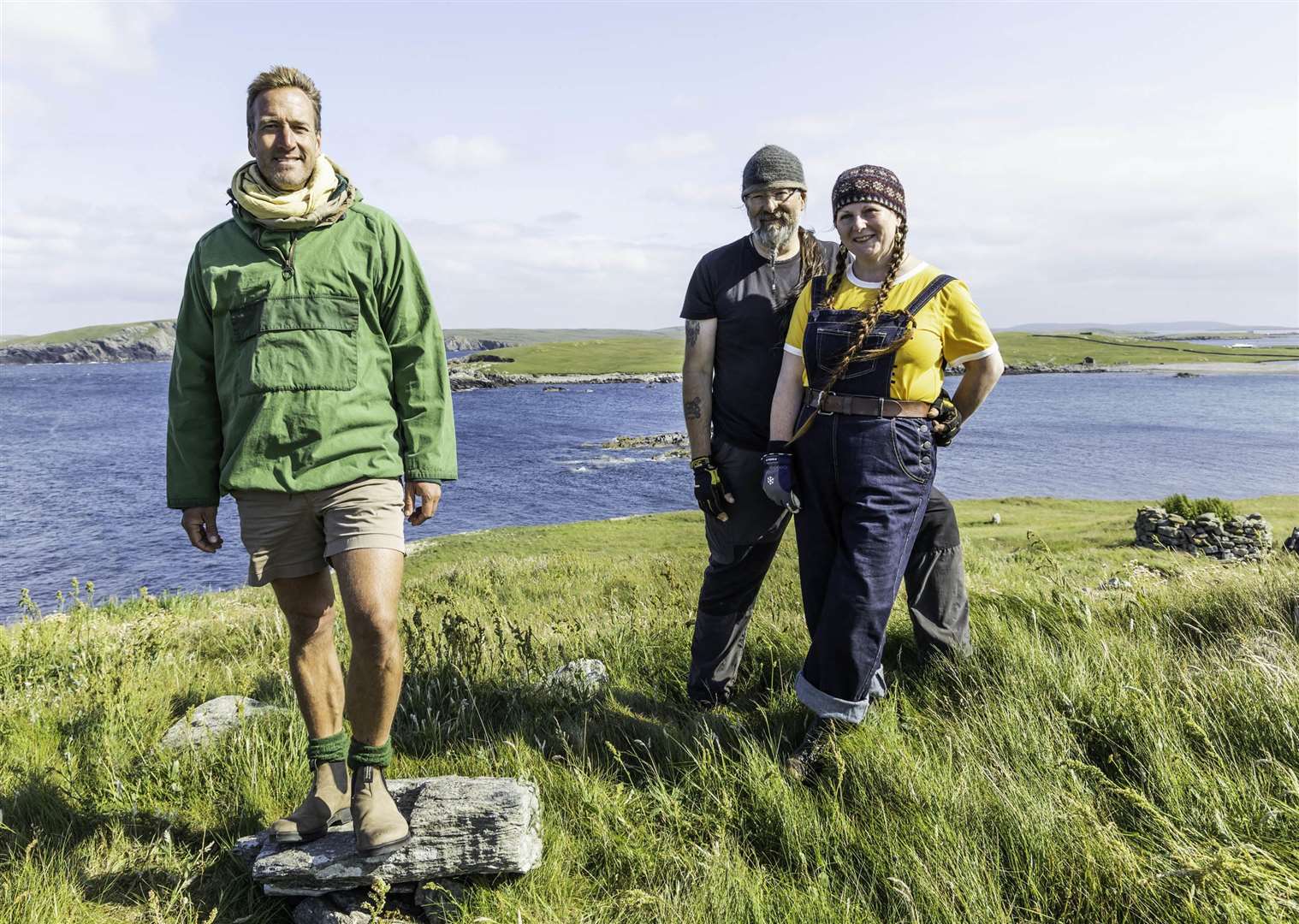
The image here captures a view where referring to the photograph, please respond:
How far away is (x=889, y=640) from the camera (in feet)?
14.5

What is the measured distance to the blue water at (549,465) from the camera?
2570cm

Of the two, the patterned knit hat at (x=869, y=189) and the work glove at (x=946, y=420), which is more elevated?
the patterned knit hat at (x=869, y=189)

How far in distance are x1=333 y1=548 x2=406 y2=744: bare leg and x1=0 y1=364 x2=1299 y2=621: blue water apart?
16924mm

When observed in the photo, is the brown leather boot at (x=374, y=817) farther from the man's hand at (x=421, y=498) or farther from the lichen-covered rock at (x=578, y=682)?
the lichen-covered rock at (x=578, y=682)

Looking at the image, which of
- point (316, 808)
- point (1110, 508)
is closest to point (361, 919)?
point (316, 808)

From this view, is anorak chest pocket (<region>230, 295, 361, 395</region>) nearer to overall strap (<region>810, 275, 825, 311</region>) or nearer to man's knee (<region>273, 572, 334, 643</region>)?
man's knee (<region>273, 572, 334, 643</region>)

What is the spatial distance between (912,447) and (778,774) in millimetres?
1435

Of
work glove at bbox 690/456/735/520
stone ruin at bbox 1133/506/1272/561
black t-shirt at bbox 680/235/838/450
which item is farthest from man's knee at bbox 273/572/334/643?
stone ruin at bbox 1133/506/1272/561

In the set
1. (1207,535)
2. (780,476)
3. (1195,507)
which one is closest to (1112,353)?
(1195,507)

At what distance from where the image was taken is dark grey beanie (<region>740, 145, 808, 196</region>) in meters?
3.90

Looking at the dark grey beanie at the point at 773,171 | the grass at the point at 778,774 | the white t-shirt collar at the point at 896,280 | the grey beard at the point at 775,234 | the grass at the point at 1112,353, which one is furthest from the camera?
the grass at the point at 1112,353

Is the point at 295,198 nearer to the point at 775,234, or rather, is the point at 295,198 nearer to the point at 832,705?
the point at 775,234

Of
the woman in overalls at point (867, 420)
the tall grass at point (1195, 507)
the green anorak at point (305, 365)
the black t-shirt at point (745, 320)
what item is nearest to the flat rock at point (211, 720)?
the green anorak at point (305, 365)

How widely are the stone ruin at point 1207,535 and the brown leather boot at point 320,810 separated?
1776 centimetres
